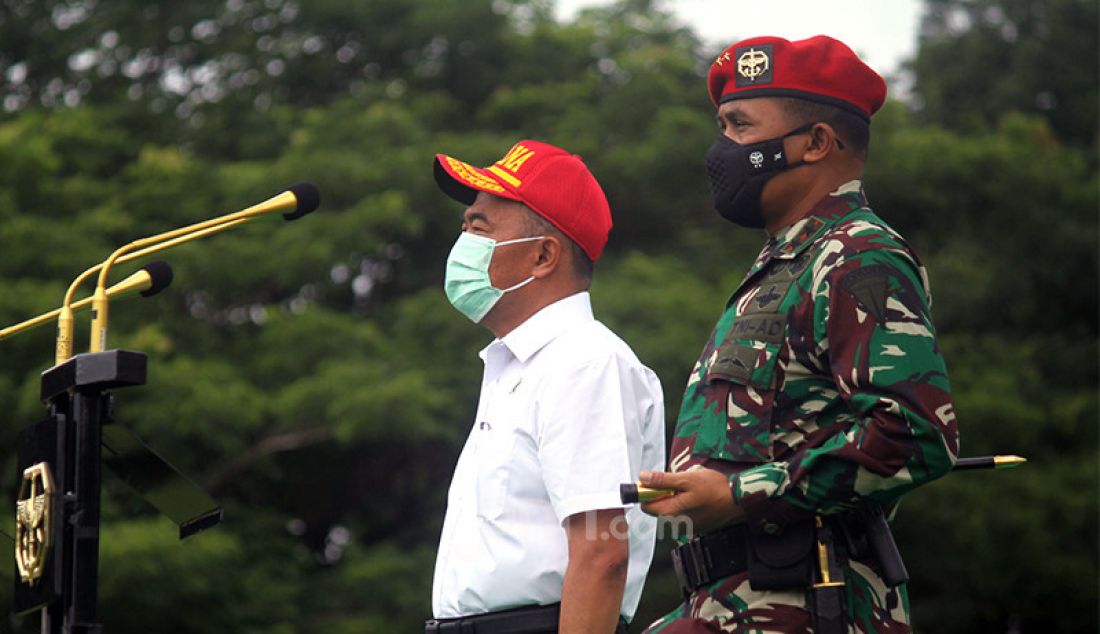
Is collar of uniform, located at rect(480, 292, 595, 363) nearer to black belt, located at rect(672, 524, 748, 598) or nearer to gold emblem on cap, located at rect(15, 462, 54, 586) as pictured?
black belt, located at rect(672, 524, 748, 598)

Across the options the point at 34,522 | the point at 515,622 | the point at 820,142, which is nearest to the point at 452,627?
the point at 515,622

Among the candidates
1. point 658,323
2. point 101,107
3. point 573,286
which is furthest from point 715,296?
point 573,286

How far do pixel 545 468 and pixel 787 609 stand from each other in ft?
2.50

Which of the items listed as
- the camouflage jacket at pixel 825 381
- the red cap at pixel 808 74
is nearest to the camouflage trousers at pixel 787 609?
the camouflage jacket at pixel 825 381

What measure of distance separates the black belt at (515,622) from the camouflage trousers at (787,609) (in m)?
0.54

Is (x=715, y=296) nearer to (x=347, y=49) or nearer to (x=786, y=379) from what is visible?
(x=347, y=49)

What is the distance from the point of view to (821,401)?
290 centimetres

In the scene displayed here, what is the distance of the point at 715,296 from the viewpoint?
1591 cm

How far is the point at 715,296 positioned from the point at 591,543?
12.7 meters

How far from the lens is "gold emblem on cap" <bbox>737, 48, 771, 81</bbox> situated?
10.5ft

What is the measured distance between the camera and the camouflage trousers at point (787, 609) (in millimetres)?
2826

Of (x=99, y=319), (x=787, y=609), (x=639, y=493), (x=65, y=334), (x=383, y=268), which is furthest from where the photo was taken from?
(x=383, y=268)

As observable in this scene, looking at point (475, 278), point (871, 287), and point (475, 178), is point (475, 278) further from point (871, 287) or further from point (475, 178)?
point (871, 287)

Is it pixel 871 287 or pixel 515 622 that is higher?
pixel 871 287
